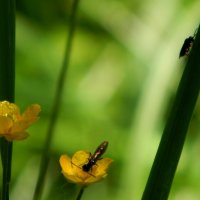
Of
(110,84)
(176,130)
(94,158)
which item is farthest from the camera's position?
(110,84)

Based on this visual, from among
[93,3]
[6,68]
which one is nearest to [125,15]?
[93,3]

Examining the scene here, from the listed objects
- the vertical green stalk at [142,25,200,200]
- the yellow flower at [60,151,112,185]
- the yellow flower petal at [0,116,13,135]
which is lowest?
the yellow flower at [60,151,112,185]

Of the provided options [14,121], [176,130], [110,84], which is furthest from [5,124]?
[110,84]

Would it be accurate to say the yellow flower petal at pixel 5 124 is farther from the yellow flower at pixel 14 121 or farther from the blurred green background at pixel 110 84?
the blurred green background at pixel 110 84

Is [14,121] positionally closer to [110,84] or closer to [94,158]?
[94,158]

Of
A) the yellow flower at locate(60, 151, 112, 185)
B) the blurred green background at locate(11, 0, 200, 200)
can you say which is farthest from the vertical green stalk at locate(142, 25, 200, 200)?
the blurred green background at locate(11, 0, 200, 200)

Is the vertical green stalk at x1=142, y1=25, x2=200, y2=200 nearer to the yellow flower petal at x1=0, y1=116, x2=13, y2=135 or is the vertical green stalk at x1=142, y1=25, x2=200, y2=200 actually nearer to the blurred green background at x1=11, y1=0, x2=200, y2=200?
the yellow flower petal at x1=0, y1=116, x2=13, y2=135

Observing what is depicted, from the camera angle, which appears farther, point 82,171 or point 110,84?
point 110,84
